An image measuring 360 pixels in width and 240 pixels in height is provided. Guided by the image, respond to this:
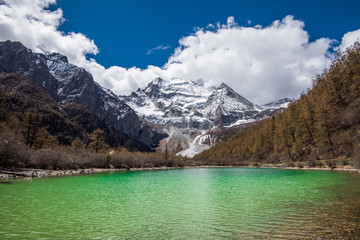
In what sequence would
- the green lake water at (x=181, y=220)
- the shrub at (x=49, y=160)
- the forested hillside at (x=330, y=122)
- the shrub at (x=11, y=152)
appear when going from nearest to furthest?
1. the green lake water at (x=181, y=220)
2. the shrub at (x=11, y=152)
3. the shrub at (x=49, y=160)
4. the forested hillside at (x=330, y=122)

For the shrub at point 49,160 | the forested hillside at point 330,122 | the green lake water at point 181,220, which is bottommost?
the green lake water at point 181,220

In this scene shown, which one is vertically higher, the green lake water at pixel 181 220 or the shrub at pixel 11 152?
the shrub at pixel 11 152

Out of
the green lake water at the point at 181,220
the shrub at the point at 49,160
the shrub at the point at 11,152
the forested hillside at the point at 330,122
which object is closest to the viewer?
the green lake water at the point at 181,220

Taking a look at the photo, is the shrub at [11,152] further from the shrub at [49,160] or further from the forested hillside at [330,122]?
the forested hillside at [330,122]

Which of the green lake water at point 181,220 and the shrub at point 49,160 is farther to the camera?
the shrub at point 49,160

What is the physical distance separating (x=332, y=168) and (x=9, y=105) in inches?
5940

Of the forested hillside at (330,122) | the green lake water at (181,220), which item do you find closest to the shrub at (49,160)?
the green lake water at (181,220)

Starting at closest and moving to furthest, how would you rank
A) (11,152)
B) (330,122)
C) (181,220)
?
1. (181,220)
2. (11,152)
3. (330,122)

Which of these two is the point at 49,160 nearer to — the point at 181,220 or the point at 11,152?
the point at 11,152

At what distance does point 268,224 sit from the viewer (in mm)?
9133

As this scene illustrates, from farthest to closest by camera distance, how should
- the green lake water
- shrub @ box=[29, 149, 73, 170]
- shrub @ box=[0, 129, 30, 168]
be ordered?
shrub @ box=[29, 149, 73, 170]
shrub @ box=[0, 129, 30, 168]
the green lake water

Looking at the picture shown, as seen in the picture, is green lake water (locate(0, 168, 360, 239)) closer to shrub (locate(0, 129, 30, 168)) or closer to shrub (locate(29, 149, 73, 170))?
shrub (locate(0, 129, 30, 168))

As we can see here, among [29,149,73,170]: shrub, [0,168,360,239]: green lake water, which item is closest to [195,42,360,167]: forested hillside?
[0,168,360,239]: green lake water

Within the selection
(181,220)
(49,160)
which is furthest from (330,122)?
(49,160)
